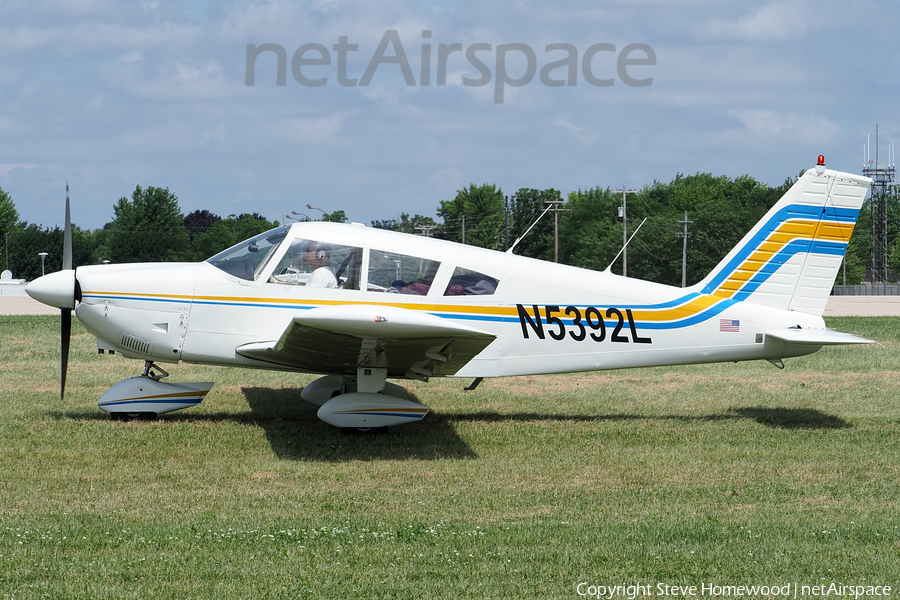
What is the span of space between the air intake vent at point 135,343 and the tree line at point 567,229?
2396 inches

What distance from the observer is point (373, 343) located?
7.73 m

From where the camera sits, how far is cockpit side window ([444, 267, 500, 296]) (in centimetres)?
884

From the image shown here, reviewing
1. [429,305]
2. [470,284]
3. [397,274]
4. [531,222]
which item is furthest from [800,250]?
[531,222]

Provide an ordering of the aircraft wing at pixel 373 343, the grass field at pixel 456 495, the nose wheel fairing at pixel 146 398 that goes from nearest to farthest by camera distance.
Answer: the grass field at pixel 456 495
the aircraft wing at pixel 373 343
the nose wheel fairing at pixel 146 398

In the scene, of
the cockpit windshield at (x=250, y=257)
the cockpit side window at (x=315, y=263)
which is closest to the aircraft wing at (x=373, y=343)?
the cockpit side window at (x=315, y=263)

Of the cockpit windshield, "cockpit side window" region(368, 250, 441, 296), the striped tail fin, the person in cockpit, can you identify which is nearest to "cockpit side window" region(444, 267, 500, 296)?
"cockpit side window" region(368, 250, 441, 296)

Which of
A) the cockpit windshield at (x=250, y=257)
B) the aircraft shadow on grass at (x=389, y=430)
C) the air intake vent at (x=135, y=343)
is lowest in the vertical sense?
the aircraft shadow on grass at (x=389, y=430)

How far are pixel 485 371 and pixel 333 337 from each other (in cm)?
212

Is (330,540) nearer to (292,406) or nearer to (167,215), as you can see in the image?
(292,406)

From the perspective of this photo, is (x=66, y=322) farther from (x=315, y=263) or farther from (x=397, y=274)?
(x=397, y=274)

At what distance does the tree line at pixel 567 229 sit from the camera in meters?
71.2

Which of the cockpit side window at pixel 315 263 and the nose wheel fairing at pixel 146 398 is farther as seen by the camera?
the nose wheel fairing at pixel 146 398

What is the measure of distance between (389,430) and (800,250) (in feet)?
16.5

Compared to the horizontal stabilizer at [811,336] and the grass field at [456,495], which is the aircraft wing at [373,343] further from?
the horizontal stabilizer at [811,336]
